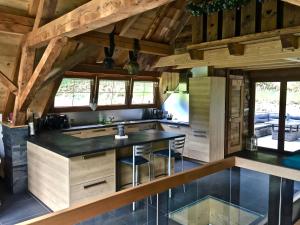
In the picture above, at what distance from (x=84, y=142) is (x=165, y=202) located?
148cm

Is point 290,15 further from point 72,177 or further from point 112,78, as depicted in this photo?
point 112,78

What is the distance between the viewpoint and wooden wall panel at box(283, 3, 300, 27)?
10.3ft

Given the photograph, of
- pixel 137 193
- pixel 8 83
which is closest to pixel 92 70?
pixel 8 83

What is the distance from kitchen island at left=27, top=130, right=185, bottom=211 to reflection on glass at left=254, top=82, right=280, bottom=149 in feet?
12.9

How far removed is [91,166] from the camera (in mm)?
3537

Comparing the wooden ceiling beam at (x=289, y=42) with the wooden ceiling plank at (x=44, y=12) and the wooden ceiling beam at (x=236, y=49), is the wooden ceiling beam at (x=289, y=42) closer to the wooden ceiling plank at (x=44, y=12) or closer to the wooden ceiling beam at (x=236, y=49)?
the wooden ceiling beam at (x=236, y=49)

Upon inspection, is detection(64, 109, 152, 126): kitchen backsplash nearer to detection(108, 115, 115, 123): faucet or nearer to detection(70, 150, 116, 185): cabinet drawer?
detection(108, 115, 115, 123): faucet

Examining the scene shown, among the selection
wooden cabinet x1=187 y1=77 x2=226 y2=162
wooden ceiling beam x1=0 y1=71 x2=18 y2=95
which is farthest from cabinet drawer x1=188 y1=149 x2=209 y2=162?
wooden ceiling beam x1=0 y1=71 x2=18 y2=95

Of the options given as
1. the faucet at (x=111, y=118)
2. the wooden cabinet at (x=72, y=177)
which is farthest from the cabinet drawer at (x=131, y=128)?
the wooden cabinet at (x=72, y=177)

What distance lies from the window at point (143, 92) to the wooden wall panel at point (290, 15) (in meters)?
4.40

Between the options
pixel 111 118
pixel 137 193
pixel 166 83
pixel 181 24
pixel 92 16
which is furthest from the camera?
pixel 166 83

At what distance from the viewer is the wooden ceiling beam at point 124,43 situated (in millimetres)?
3983

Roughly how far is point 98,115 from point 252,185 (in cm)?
383

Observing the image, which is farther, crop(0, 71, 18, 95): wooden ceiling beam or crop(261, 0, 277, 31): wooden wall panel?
crop(0, 71, 18, 95): wooden ceiling beam
